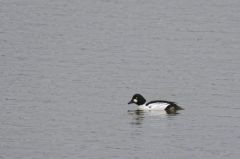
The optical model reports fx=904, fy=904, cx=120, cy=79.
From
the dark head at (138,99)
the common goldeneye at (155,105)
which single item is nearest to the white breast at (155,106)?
the common goldeneye at (155,105)

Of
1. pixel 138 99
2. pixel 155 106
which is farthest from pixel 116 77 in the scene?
pixel 155 106

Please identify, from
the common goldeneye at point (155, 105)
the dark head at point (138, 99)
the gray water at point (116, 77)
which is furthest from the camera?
the dark head at point (138, 99)

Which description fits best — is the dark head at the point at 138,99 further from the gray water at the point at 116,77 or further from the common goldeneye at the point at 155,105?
the gray water at the point at 116,77

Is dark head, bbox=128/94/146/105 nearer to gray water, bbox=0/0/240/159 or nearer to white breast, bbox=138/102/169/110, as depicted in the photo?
white breast, bbox=138/102/169/110

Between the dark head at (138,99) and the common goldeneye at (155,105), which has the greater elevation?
the dark head at (138,99)

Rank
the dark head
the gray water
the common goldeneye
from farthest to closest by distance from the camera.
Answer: the dark head, the common goldeneye, the gray water

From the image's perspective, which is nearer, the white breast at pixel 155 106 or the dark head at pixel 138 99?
the white breast at pixel 155 106

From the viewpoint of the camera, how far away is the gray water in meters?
29.5

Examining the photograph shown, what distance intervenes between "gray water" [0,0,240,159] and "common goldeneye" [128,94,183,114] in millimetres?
323

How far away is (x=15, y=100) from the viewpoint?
3606cm

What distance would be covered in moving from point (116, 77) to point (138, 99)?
176 inches

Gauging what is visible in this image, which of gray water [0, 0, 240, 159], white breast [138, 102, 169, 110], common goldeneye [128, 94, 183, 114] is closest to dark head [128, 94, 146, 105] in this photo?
common goldeneye [128, 94, 183, 114]

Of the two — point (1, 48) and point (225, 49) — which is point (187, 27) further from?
point (1, 48)

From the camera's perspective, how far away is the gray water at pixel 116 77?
29516 millimetres
